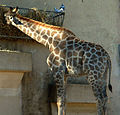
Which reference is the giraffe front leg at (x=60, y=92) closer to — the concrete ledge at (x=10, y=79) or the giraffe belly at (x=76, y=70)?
the giraffe belly at (x=76, y=70)

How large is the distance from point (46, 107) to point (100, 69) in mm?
2567

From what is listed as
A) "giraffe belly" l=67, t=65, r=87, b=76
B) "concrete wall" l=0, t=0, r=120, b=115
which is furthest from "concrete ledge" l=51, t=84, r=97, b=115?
"giraffe belly" l=67, t=65, r=87, b=76

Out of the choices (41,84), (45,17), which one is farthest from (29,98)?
(45,17)

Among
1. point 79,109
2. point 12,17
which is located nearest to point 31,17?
point 12,17

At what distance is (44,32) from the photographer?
870 centimetres

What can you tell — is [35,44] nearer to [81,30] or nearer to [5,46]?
[5,46]

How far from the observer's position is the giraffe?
803 cm

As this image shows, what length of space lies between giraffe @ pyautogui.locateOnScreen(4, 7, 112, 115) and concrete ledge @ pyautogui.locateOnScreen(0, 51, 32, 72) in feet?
2.11

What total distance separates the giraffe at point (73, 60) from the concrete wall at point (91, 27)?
5.21 feet

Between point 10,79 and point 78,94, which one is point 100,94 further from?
point 10,79

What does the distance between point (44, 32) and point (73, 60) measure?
1093 millimetres

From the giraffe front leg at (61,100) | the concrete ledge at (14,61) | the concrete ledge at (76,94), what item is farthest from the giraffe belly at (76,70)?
the concrete ledge at (76,94)

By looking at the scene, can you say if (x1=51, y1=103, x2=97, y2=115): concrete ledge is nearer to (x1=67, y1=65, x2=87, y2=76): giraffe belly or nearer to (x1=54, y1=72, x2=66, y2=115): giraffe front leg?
(x1=54, y1=72, x2=66, y2=115): giraffe front leg

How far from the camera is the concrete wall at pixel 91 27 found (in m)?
10.1
